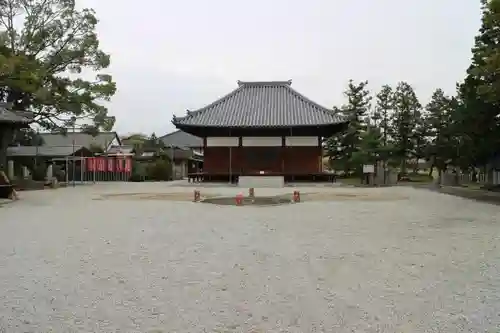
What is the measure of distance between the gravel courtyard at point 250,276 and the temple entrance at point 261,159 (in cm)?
2134

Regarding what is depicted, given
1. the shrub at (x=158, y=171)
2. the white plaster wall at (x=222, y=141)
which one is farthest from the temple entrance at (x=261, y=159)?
the shrub at (x=158, y=171)

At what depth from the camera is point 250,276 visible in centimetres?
514

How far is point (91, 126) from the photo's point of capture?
28.0 metres

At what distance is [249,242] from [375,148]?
26.6m

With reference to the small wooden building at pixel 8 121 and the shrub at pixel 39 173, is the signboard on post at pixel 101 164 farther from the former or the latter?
the small wooden building at pixel 8 121

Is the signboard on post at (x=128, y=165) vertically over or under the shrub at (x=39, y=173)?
over

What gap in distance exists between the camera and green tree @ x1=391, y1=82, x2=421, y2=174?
41.3 metres

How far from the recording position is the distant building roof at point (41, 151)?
3481cm

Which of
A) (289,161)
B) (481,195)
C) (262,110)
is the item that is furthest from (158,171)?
(481,195)

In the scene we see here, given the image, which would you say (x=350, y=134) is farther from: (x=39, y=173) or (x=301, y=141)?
(x=39, y=173)

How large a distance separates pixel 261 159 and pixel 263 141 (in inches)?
47.9

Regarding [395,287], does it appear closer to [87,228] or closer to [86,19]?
[87,228]

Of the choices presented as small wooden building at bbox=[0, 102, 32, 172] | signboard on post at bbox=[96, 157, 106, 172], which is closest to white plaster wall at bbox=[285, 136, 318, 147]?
small wooden building at bbox=[0, 102, 32, 172]

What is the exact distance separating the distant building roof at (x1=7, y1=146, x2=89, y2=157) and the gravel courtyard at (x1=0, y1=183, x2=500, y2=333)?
89.0ft
